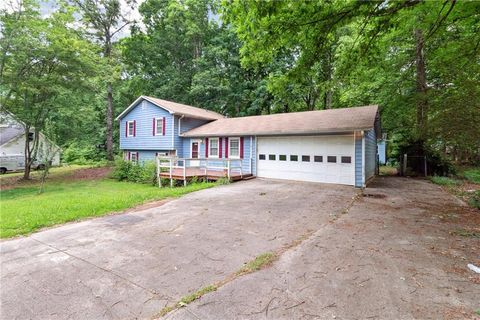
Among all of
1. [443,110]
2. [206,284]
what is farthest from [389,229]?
[443,110]

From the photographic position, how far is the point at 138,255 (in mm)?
3811

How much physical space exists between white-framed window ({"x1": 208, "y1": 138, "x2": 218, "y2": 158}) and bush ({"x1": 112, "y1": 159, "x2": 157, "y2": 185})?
3554 millimetres

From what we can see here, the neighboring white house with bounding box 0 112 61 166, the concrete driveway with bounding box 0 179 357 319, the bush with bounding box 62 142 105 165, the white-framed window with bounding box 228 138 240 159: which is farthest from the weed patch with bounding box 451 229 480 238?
the bush with bounding box 62 142 105 165

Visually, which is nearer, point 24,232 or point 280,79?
point 24,232

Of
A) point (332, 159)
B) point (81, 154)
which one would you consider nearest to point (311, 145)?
point (332, 159)

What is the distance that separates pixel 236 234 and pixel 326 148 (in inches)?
304

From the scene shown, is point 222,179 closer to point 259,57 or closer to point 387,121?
point 259,57

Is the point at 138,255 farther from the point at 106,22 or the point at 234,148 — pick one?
the point at 106,22

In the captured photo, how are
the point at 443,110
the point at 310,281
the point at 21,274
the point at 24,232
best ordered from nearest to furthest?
the point at 310,281 → the point at 21,274 → the point at 24,232 → the point at 443,110

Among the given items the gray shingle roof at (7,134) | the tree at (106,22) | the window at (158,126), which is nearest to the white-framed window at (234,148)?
the window at (158,126)

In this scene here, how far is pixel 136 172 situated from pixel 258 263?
13.1 m

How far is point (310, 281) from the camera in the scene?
115 inches

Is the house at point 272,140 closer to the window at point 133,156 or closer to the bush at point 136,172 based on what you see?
the window at point 133,156

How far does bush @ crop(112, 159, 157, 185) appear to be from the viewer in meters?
13.4
